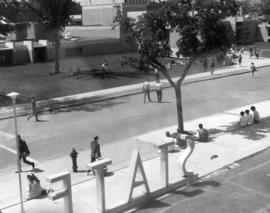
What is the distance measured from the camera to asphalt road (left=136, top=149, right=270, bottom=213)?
1384cm

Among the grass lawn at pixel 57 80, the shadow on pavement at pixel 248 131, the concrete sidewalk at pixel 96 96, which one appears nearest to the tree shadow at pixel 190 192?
the shadow on pavement at pixel 248 131

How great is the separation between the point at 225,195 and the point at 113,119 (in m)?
12.3

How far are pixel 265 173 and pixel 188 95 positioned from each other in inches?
660

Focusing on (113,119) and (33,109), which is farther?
(33,109)

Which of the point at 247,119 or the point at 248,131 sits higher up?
the point at 247,119

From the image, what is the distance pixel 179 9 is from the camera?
67.4 ft

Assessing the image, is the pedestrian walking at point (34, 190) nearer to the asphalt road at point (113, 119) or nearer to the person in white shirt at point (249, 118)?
the asphalt road at point (113, 119)

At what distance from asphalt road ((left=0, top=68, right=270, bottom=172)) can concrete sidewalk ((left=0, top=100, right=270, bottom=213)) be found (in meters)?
1.51

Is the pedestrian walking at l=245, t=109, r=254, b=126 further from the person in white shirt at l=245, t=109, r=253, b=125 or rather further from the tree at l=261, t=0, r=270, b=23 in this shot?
the tree at l=261, t=0, r=270, b=23

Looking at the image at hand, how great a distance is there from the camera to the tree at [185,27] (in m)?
20.4

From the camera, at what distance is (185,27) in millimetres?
20250

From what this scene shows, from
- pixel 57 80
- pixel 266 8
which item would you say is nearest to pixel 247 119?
pixel 57 80

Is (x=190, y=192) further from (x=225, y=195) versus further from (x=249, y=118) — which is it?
(x=249, y=118)

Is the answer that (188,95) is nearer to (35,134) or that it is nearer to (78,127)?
(78,127)
